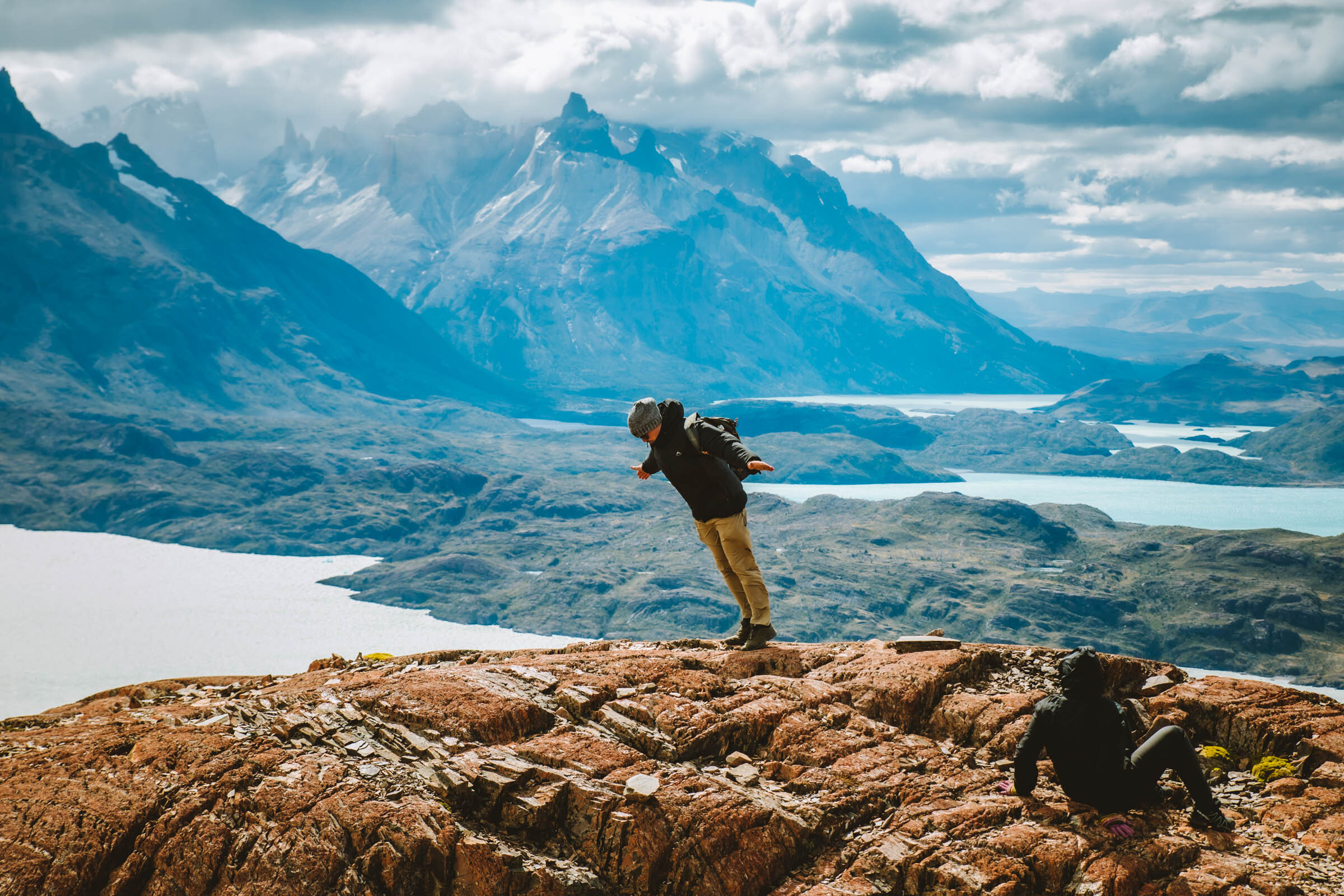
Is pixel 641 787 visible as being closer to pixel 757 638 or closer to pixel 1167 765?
pixel 757 638

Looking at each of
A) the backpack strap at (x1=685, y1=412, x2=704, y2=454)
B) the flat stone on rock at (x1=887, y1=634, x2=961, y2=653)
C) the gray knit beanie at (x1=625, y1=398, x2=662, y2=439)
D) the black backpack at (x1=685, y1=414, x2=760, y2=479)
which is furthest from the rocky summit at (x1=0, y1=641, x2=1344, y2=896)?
the gray knit beanie at (x1=625, y1=398, x2=662, y2=439)

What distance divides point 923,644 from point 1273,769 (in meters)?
4.34

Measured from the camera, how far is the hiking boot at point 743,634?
14242mm

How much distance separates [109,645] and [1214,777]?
740ft

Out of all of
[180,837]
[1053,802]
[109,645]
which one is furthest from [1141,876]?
[109,645]

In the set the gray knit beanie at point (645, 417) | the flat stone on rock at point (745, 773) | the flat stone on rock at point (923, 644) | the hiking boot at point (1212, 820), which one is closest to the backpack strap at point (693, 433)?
the gray knit beanie at point (645, 417)

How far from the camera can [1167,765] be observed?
32.0 ft

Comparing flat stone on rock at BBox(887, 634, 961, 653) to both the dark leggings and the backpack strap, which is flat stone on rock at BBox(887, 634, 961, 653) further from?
the backpack strap

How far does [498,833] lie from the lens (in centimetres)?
992

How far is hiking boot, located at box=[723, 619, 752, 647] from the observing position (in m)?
14.2

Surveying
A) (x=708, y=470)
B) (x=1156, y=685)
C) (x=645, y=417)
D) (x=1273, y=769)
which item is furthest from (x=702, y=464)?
(x=1273, y=769)

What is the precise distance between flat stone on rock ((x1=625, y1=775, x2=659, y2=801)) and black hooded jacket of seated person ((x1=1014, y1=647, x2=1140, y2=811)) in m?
3.74

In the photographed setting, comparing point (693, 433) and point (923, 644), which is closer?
point (693, 433)

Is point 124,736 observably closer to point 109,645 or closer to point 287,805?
point 287,805
